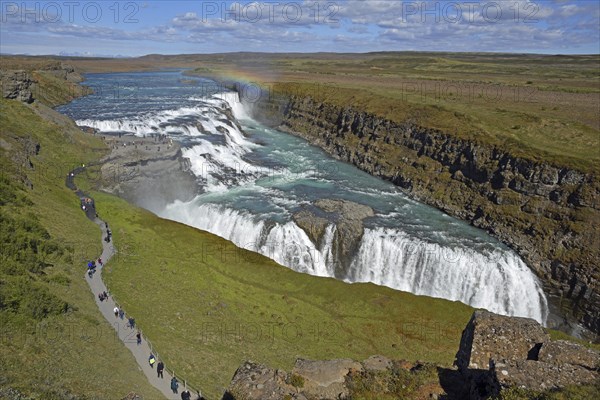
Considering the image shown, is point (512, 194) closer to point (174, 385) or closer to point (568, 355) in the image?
point (568, 355)

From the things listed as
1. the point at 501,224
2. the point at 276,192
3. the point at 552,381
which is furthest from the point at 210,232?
the point at 552,381

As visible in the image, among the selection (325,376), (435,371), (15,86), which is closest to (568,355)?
(435,371)

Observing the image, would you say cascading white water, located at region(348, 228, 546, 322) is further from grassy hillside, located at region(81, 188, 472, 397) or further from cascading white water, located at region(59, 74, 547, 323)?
grassy hillside, located at region(81, 188, 472, 397)

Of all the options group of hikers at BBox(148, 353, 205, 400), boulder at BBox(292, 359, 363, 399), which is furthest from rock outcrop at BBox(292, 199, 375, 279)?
boulder at BBox(292, 359, 363, 399)

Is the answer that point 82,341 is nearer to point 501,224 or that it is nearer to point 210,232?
point 210,232

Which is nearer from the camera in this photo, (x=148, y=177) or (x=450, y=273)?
(x=450, y=273)

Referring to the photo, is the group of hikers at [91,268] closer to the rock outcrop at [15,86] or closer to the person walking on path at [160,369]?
the person walking on path at [160,369]
